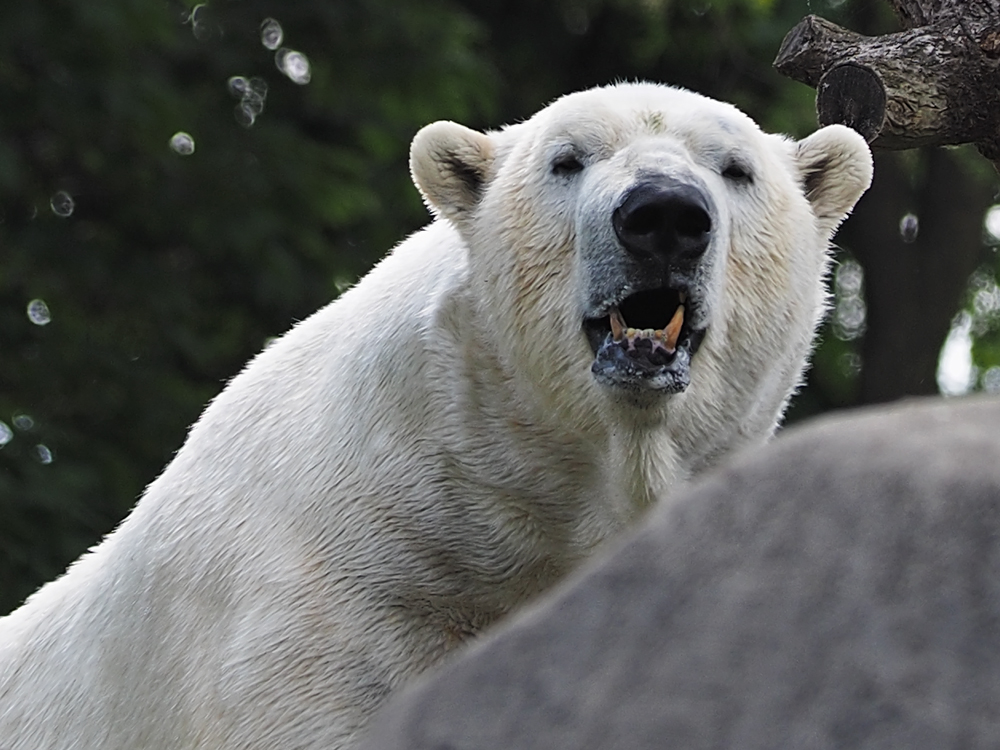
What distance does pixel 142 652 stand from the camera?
3.80 meters

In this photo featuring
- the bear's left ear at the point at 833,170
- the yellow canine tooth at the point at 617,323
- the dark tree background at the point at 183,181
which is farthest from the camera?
the dark tree background at the point at 183,181

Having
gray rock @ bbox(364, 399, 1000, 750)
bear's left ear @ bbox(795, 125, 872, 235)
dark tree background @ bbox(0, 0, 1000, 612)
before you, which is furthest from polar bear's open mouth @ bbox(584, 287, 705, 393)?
dark tree background @ bbox(0, 0, 1000, 612)

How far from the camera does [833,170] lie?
155 inches

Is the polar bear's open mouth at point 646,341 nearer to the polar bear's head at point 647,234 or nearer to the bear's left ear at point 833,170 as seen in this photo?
the polar bear's head at point 647,234

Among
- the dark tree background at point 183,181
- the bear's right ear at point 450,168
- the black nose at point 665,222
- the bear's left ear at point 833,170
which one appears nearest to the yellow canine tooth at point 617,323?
the black nose at point 665,222

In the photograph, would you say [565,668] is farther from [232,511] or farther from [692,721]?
[232,511]

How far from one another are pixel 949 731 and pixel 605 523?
95.9 inches

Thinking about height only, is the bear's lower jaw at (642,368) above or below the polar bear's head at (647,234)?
below

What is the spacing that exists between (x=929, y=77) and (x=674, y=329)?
901 mm

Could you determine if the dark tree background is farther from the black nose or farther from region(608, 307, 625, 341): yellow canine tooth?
the black nose

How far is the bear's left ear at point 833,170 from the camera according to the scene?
152 inches

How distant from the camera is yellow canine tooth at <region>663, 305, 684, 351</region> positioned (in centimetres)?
350

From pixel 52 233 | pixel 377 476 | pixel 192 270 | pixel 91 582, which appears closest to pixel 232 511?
pixel 377 476

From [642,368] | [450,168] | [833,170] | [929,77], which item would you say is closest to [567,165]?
[450,168]
